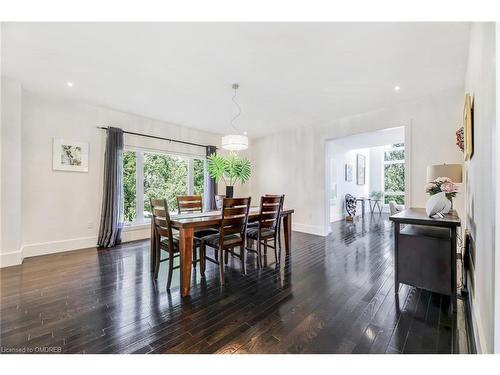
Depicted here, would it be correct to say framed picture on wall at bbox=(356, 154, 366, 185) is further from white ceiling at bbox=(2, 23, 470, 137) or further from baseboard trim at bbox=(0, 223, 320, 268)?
baseboard trim at bbox=(0, 223, 320, 268)

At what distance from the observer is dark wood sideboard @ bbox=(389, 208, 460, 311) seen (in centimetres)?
194

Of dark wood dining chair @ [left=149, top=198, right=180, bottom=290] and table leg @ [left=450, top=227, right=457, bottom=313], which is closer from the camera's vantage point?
table leg @ [left=450, top=227, right=457, bottom=313]

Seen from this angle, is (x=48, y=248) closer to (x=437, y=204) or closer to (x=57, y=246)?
(x=57, y=246)

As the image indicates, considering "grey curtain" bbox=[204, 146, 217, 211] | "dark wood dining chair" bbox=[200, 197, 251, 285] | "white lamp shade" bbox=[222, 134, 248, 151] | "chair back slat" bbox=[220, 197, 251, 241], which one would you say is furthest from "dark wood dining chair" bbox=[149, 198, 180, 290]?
"grey curtain" bbox=[204, 146, 217, 211]

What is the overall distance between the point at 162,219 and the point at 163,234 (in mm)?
186

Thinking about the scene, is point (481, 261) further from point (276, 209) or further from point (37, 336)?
point (37, 336)

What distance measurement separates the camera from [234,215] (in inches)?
101

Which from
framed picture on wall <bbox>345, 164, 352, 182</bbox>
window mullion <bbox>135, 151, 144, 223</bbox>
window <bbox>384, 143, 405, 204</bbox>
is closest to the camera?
window mullion <bbox>135, 151, 144, 223</bbox>

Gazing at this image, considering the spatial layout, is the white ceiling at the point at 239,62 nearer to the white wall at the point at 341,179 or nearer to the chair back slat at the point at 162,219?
the chair back slat at the point at 162,219

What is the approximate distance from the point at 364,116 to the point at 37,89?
563 cm

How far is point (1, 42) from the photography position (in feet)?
7.40

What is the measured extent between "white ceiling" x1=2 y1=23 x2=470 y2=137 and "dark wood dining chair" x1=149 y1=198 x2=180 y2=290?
5.43 ft

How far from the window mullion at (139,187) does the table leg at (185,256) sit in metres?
2.89
